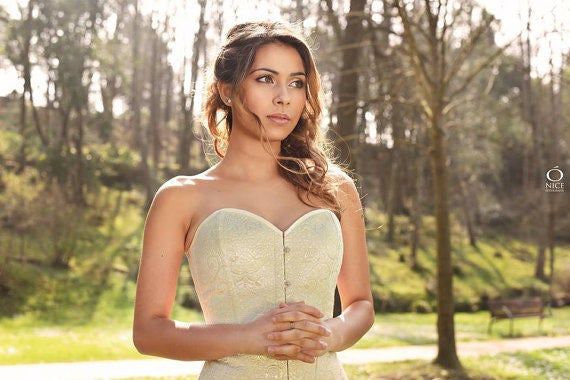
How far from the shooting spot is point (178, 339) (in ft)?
7.02

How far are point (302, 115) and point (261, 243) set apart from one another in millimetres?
536

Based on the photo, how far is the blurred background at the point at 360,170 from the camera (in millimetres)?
11055

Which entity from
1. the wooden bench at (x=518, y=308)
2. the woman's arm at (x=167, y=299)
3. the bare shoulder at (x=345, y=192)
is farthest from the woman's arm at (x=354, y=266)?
the wooden bench at (x=518, y=308)

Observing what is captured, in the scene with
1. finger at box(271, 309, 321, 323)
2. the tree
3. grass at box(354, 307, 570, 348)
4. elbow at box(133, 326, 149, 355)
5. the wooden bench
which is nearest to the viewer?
finger at box(271, 309, 321, 323)

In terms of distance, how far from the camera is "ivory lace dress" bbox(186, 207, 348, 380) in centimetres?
227

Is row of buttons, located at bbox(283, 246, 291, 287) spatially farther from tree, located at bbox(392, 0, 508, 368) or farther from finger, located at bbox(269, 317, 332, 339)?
tree, located at bbox(392, 0, 508, 368)

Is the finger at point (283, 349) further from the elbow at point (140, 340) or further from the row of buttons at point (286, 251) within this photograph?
the elbow at point (140, 340)

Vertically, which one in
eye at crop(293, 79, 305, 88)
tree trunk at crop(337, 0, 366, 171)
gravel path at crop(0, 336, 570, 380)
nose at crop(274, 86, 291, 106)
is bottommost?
gravel path at crop(0, 336, 570, 380)

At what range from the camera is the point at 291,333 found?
6.80 feet

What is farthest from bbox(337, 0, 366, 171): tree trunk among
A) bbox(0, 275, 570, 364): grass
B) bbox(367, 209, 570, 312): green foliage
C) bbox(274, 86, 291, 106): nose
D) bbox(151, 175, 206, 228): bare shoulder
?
bbox(367, 209, 570, 312): green foliage

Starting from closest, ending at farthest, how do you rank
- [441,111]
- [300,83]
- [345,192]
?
1. [300,83]
2. [345,192]
3. [441,111]

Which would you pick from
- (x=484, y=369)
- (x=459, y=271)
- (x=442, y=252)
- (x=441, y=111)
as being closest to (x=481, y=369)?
(x=484, y=369)

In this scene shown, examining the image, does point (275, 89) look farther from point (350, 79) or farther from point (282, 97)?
point (350, 79)

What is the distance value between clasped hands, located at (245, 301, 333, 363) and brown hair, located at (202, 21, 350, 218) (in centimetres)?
48
